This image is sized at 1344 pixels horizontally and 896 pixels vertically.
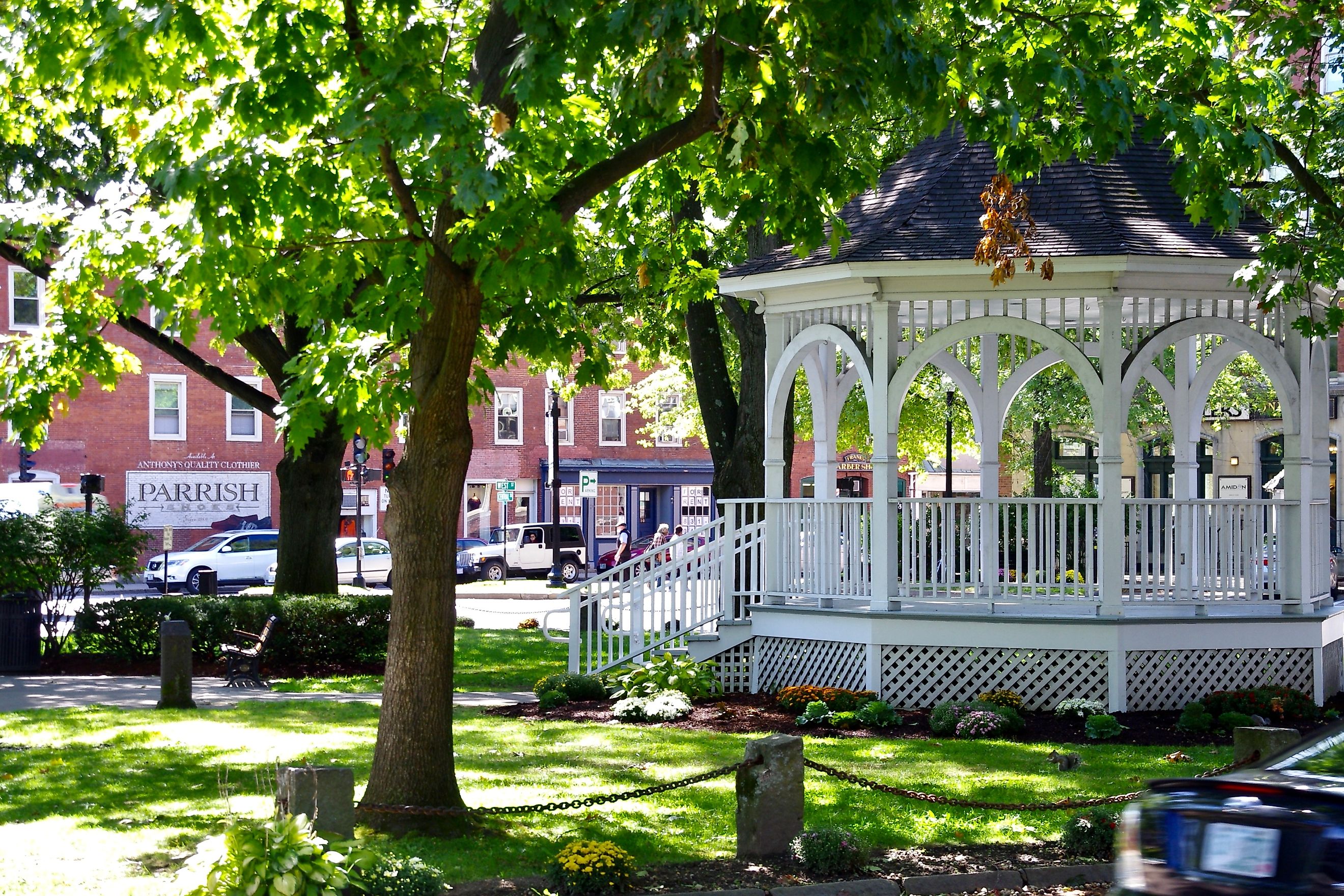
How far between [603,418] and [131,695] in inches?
1437

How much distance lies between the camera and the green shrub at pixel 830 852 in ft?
25.7

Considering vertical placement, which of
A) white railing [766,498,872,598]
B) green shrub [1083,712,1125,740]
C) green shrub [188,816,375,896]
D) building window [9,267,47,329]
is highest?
building window [9,267,47,329]

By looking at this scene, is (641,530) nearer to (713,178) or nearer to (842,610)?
(842,610)

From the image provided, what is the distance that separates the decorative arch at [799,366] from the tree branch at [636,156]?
6108mm

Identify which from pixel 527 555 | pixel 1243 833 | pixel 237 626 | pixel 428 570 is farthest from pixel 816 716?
pixel 527 555

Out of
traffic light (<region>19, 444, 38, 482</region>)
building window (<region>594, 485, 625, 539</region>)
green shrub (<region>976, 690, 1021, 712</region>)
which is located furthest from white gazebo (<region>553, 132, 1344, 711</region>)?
building window (<region>594, 485, 625, 539</region>)

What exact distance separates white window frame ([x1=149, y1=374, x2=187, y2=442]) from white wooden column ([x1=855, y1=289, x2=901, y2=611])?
117ft

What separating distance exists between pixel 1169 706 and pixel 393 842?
9.08 m

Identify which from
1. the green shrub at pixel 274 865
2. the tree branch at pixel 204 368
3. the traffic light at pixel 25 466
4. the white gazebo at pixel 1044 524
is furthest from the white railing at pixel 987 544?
the traffic light at pixel 25 466

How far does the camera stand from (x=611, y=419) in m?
52.1

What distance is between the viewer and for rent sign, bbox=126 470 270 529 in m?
44.7

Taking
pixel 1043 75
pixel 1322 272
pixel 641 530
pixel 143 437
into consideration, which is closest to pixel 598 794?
pixel 1043 75

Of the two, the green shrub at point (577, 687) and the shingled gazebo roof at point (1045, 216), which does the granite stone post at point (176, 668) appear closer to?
the green shrub at point (577, 687)

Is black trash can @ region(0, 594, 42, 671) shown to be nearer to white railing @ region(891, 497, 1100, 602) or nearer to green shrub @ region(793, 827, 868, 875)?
white railing @ region(891, 497, 1100, 602)
